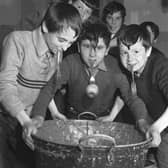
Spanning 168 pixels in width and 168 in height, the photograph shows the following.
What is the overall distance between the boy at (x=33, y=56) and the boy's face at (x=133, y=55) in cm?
25

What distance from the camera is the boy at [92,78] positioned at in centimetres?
165

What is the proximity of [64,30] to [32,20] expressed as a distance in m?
1.38

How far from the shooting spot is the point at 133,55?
66.5 inches

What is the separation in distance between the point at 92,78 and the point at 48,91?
22cm

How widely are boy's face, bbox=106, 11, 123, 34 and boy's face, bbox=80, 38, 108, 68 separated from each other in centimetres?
73

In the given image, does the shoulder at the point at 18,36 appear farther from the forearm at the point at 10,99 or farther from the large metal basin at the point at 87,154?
the large metal basin at the point at 87,154

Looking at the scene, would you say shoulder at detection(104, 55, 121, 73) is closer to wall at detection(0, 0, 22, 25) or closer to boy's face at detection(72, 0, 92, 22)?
boy's face at detection(72, 0, 92, 22)

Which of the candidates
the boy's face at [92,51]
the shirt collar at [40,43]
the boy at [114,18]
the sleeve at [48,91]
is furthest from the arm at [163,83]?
the boy at [114,18]

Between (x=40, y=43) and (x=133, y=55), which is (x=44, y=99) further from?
(x=133, y=55)

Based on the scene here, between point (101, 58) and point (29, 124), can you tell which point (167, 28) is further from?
point (29, 124)

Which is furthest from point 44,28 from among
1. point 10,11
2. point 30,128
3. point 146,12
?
point 146,12

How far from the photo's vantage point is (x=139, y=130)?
1442 millimetres

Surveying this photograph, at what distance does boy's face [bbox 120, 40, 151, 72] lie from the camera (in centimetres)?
168

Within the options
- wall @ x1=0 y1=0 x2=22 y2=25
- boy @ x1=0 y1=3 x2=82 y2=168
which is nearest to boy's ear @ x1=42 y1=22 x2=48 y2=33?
boy @ x1=0 y1=3 x2=82 y2=168
